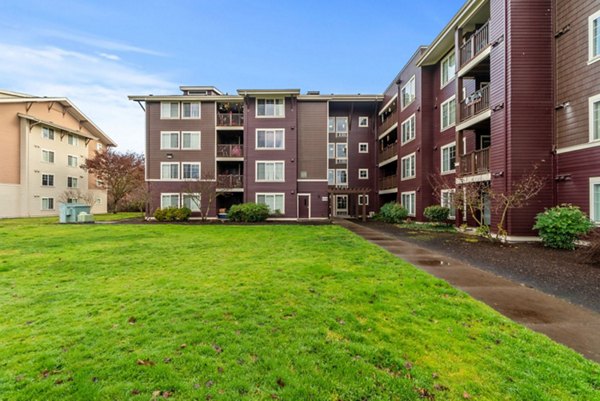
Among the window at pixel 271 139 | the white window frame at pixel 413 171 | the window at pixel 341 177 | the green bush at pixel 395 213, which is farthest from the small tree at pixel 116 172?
the white window frame at pixel 413 171

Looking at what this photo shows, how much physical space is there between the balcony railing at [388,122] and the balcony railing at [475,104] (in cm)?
974

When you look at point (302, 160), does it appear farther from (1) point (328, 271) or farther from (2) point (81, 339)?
(2) point (81, 339)

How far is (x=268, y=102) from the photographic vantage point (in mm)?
24625

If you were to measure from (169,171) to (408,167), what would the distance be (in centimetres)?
2092

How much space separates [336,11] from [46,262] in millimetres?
26220

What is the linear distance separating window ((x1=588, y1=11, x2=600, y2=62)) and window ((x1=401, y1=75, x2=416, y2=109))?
11.9 metres

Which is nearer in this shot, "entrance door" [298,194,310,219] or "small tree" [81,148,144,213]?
"entrance door" [298,194,310,219]

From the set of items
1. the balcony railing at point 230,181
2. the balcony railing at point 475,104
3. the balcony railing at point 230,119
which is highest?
the balcony railing at point 230,119

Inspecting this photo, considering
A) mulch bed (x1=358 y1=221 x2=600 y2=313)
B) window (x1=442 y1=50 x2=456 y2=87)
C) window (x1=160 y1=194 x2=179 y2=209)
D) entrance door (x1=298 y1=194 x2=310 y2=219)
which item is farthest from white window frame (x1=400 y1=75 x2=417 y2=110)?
window (x1=160 y1=194 x2=179 y2=209)

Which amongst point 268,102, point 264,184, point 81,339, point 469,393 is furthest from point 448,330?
point 268,102

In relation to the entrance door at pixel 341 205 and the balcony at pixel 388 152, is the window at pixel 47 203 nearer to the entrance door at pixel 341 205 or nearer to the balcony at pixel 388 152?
the entrance door at pixel 341 205

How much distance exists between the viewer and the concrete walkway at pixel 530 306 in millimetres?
3729

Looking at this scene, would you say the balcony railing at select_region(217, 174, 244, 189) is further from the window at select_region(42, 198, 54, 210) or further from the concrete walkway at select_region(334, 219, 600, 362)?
the window at select_region(42, 198, 54, 210)

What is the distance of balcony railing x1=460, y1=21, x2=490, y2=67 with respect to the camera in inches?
570
